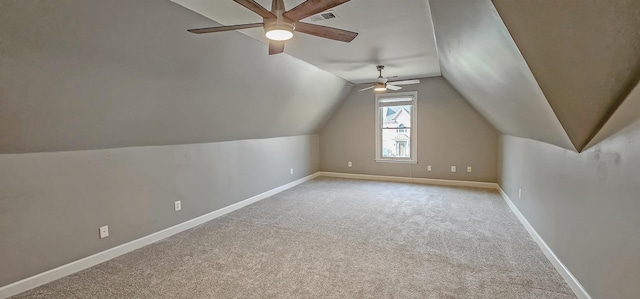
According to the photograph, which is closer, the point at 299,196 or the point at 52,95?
the point at 52,95

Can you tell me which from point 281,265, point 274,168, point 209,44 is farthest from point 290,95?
point 281,265

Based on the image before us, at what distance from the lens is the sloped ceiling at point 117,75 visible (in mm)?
1817

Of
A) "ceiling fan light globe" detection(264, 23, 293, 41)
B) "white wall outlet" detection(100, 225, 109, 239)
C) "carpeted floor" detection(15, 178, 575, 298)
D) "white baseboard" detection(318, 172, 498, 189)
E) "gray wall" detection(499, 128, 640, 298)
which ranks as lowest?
"carpeted floor" detection(15, 178, 575, 298)

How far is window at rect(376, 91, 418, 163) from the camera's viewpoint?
253 inches

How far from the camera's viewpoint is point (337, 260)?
9.09 ft

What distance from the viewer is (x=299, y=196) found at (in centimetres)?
529

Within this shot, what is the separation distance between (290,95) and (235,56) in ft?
5.55

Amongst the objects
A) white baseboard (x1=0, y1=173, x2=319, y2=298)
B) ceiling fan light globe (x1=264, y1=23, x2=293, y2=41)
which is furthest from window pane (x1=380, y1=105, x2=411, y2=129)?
ceiling fan light globe (x1=264, y1=23, x2=293, y2=41)

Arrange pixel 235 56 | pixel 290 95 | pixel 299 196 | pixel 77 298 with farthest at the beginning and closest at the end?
pixel 299 196, pixel 290 95, pixel 235 56, pixel 77 298

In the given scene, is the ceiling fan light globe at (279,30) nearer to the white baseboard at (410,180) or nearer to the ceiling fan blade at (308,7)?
the ceiling fan blade at (308,7)

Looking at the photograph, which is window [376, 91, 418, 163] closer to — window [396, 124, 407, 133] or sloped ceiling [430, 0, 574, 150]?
window [396, 124, 407, 133]

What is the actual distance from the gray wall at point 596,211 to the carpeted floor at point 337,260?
13.1 inches

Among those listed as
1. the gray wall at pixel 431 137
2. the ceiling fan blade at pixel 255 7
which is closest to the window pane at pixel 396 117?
the gray wall at pixel 431 137

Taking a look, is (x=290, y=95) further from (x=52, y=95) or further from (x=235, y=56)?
(x=52, y=95)
